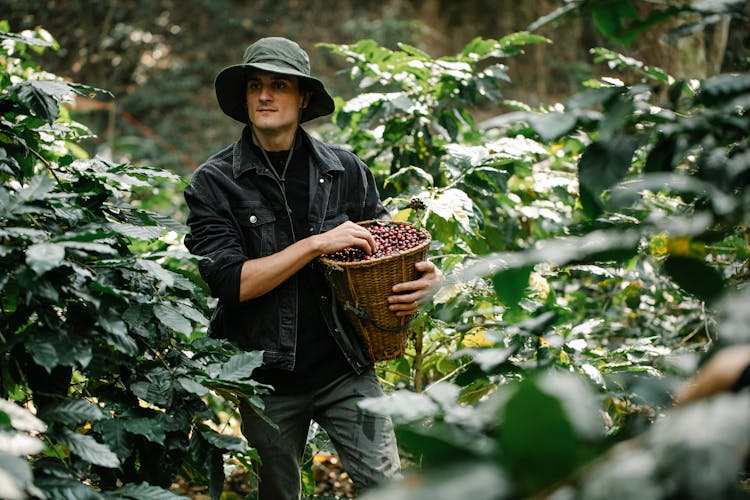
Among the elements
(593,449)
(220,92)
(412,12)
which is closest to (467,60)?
(220,92)

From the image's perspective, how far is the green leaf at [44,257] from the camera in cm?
115

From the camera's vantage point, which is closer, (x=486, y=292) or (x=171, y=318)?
(x=171, y=318)

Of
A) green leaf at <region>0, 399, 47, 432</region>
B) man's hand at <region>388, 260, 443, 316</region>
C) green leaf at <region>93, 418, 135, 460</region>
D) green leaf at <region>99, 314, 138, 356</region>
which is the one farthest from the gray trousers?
green leaf at <region>0, 399, 47, 432</region>

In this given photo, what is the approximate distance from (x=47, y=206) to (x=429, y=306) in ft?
3.88

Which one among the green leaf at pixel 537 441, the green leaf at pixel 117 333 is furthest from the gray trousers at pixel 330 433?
the green leaf at pixel 537 441

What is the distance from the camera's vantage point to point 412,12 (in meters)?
9.51

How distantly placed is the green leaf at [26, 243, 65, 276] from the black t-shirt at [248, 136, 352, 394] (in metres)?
0.99

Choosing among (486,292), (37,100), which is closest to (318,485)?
(486,292)

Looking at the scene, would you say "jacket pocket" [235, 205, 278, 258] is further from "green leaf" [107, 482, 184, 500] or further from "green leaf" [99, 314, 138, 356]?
"green leaf" [107, 482, 184, 500]

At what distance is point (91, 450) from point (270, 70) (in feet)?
4.25

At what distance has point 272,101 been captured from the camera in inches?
87.5

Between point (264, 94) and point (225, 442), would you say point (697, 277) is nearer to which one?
point (225, 442)

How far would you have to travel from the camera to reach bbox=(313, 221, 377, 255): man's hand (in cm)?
193

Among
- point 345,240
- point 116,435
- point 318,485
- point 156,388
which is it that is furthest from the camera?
point 318,485
